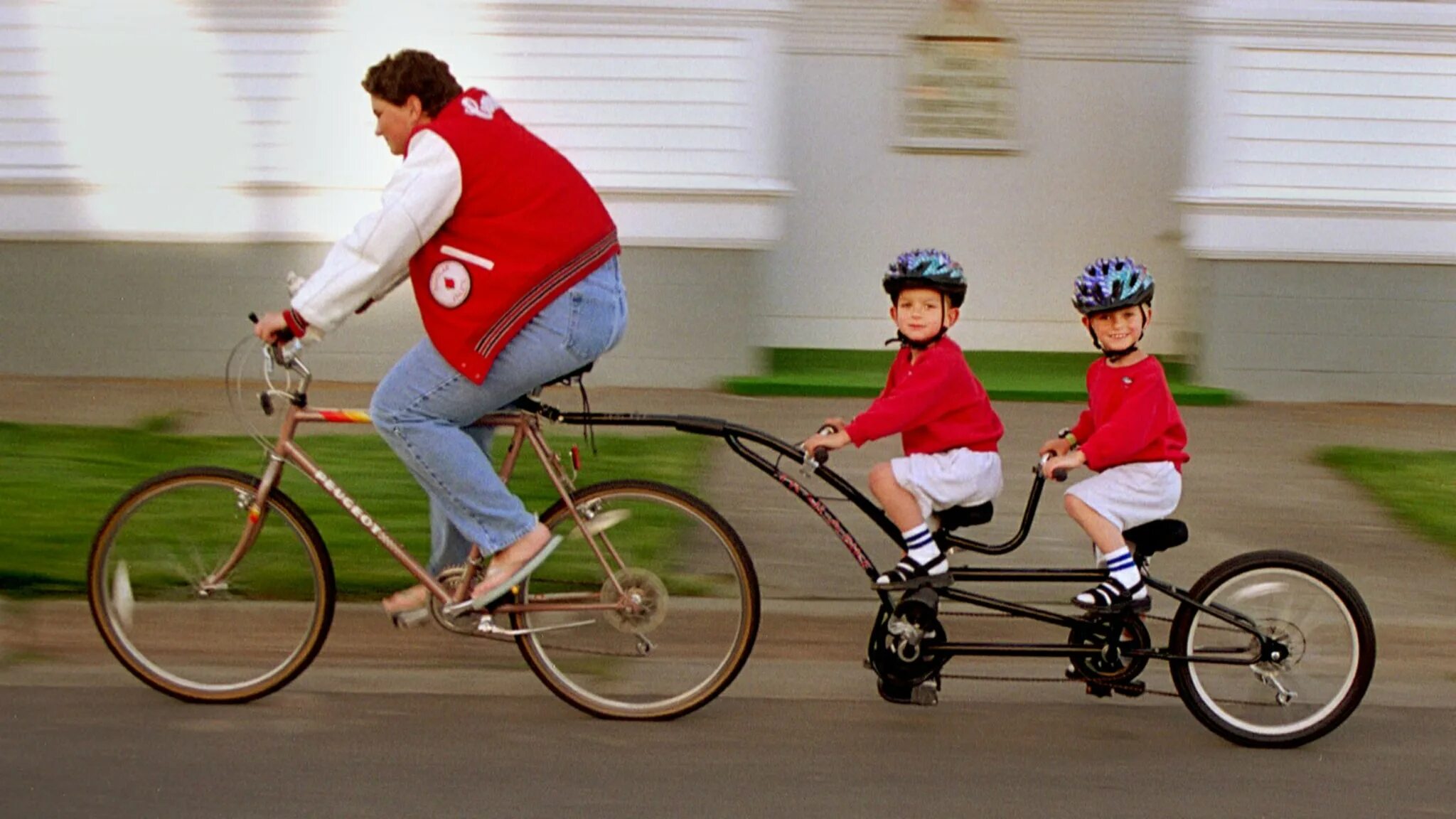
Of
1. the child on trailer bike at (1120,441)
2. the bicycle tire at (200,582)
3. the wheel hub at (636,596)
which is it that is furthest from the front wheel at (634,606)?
the child on trailer bike at (1120,441)

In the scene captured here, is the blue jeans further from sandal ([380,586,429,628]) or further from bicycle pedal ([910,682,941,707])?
bicycle pedal ([910,682,941,707])

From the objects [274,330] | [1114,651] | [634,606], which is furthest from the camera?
[634,606]

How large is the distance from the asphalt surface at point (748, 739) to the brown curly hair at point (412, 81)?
1793mm

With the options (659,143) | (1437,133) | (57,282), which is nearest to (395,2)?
(659,143)

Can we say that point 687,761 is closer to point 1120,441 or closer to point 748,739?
point 748,739

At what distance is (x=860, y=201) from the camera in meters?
10.6

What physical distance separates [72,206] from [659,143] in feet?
11.1

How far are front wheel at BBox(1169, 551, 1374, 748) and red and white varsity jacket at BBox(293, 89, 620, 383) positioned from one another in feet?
6.71

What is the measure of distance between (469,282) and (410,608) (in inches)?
39.9

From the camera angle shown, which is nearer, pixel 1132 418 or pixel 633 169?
pixel 1132 418

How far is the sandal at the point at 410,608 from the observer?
16.1 ft

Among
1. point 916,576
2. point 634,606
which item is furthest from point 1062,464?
point 634,606

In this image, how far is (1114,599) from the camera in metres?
4.72

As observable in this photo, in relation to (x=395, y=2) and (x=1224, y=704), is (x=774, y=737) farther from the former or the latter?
(x=395, y=2)
